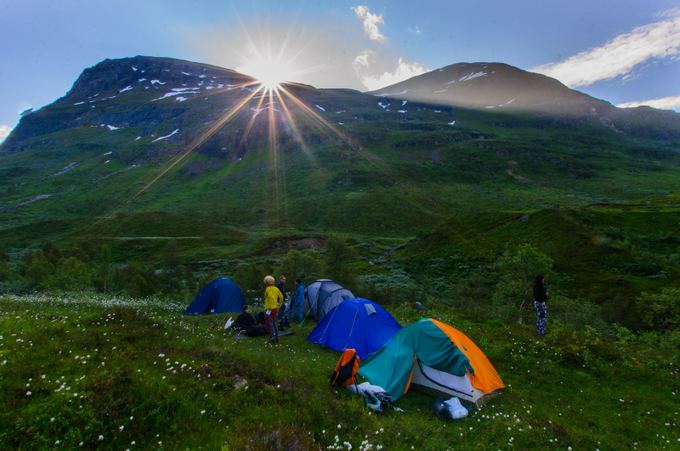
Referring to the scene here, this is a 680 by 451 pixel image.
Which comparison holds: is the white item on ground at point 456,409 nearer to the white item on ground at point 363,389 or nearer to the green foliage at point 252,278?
the white item on ground at point 363,389

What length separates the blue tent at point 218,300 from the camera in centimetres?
2469

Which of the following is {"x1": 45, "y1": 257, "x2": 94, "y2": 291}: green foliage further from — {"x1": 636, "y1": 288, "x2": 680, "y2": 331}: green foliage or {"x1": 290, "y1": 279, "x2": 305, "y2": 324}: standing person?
{"x1": 636, "y1": 288, "x2": 680, "y2": 331}: green foliage

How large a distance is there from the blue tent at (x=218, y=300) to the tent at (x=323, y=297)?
5.80 m

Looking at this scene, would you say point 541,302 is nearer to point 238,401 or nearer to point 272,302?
point 272,302

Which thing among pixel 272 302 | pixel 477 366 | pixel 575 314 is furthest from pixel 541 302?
pixel 272 302

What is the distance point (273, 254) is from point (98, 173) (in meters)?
161

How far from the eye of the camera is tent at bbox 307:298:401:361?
15672 millimetres

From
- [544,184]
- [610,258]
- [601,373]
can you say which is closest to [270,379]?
[601,373]

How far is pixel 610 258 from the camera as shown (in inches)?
1831

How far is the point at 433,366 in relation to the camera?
12.0m

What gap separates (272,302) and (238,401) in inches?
297

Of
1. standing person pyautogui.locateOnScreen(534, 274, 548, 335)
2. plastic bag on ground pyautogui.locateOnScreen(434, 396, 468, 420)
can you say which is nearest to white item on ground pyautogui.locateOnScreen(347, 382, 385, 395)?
plastic bag on ground pyautogui.locateOnScreen(434, 396, 468, 420)

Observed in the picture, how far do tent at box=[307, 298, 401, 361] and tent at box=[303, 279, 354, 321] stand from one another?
3422 mm

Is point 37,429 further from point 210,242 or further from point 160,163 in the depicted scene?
point 160,163
